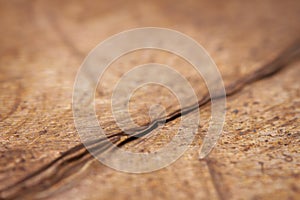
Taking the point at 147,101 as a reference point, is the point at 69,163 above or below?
below

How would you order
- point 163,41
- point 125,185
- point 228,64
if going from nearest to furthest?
point 125,185
point 228,64
point 163,41

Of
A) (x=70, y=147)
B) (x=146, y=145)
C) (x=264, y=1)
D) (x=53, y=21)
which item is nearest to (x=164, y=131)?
(x=146, y=145)

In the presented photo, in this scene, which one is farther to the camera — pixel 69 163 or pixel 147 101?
pixel 147 101

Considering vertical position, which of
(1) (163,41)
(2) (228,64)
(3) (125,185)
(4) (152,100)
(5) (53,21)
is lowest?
(3) (125,185)

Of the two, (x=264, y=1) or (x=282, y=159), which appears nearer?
(x=282, y=159)

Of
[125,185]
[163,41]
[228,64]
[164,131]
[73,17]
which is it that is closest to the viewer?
[125,185]

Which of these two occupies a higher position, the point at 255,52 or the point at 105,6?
the point at 105,6

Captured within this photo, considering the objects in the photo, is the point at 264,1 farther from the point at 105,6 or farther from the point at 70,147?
the point at 70,147
